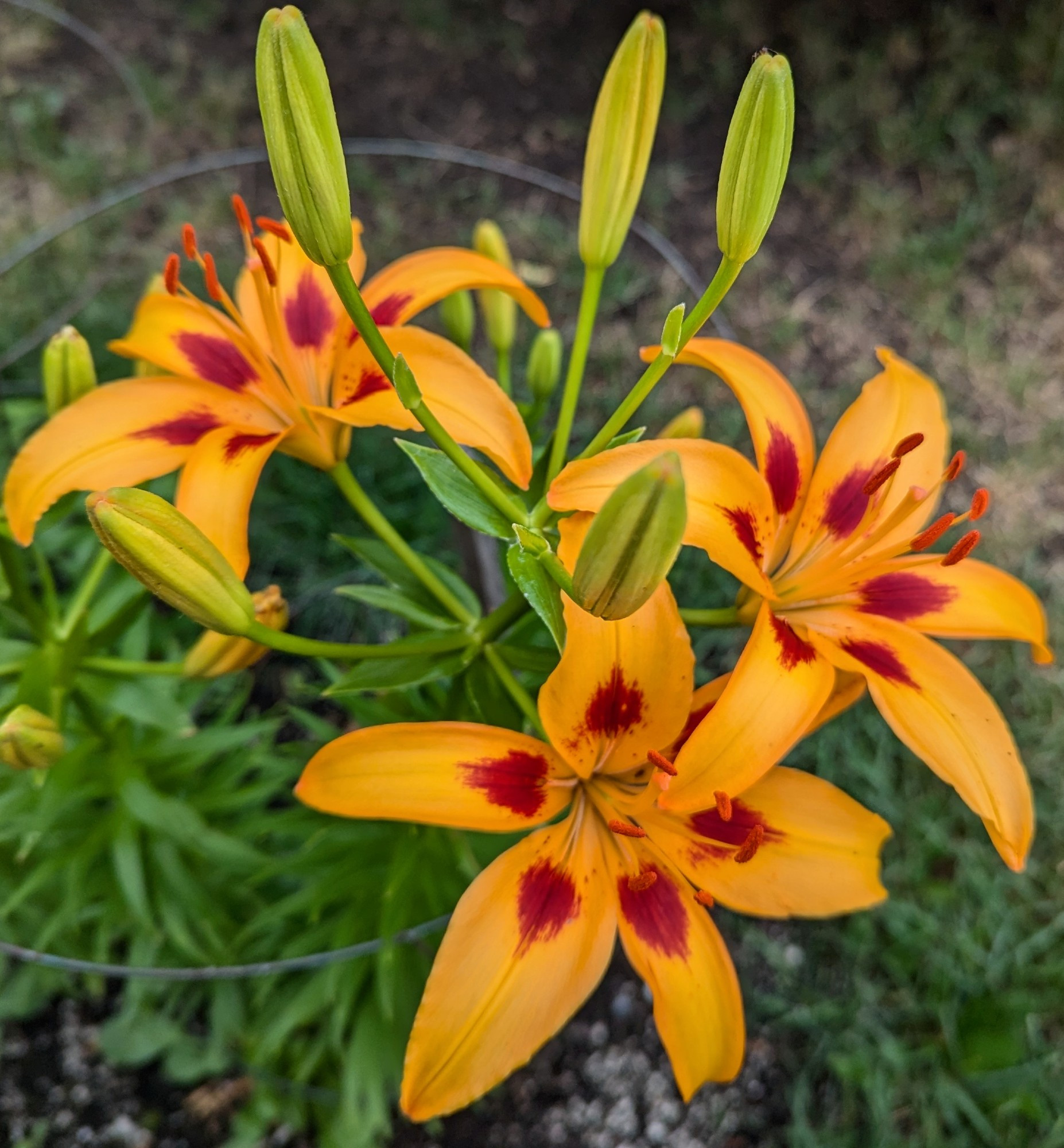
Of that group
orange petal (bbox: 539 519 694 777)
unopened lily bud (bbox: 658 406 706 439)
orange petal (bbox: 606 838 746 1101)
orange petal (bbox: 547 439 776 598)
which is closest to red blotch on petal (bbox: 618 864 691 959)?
orange petal (bbox: 606 838 746 1101)

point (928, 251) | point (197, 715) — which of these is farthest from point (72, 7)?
point (928, 251)

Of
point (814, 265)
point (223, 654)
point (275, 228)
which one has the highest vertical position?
point (275, 228)

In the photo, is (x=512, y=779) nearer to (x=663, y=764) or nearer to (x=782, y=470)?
(x=663, y=764)

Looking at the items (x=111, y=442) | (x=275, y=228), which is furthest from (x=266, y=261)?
(x=111, y=442)

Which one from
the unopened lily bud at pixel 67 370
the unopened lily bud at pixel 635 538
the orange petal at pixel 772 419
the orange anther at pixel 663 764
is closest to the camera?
the unopened lily bud at pixel 635 538

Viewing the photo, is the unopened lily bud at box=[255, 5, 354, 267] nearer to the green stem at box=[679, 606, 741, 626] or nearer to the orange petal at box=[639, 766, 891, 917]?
the green stem at box=[679, 606, 741, 626]

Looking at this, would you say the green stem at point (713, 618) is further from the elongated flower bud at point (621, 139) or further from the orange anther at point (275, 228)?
the orange anther at point (275, 228)

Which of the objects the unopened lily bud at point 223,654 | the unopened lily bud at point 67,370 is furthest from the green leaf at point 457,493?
the unopened lily bud at point 67,370
